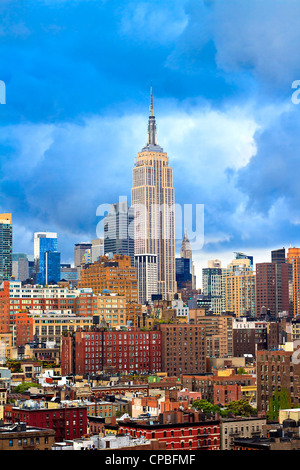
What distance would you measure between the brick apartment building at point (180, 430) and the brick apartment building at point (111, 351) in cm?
5673

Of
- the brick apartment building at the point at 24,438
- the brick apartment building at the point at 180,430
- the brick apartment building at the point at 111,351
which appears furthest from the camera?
the brick apartment building at the point at 111,351

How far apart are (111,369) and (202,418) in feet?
185

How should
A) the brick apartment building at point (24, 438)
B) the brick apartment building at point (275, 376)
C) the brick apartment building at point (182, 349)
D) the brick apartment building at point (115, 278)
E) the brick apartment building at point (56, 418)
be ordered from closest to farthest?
the brick apartment building at point (24, 438), the brick apartment building at point (56, 418), the brick apartment building at point (275, 376), the brick apartment building at point (182, 349), the brick apartment building at point (115, 278)

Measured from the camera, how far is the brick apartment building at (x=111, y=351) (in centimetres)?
13225

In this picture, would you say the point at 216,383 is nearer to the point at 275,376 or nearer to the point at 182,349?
the point at 275,376

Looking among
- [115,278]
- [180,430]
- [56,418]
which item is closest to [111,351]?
[56,418]

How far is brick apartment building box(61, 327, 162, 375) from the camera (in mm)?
132250

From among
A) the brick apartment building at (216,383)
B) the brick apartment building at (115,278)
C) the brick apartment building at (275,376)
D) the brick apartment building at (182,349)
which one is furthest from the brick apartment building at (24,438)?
the brick apartment building at (115,278)

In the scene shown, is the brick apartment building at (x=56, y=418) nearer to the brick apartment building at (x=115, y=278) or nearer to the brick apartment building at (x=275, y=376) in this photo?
the brick apartment building at (x=275, y=376)

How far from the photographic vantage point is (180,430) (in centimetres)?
7056

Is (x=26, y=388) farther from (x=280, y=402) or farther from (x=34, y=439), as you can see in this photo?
(x=34, y=439)

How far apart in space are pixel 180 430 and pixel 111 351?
6486 cm

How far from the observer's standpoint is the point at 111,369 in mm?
129500

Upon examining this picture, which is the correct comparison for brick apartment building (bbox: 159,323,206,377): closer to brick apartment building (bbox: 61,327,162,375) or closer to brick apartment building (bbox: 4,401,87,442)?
brick apartment building (bbox: 61,327,162,375)
